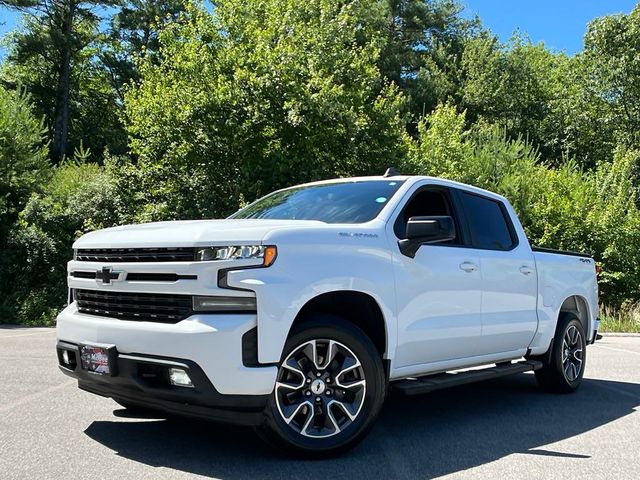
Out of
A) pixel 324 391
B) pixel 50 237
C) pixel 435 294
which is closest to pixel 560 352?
pixel 435 294

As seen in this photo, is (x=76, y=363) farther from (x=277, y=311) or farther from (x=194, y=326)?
(x=277, y=311)

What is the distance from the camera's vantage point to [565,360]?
711 cm

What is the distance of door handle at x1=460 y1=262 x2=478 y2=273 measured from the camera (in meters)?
5.54

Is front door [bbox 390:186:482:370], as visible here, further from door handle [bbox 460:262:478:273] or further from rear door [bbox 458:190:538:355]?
rear door [bbox 458:190:538:355]

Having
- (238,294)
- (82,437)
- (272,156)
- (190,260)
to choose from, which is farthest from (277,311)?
(272,156)

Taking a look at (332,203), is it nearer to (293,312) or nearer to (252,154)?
(293,312)

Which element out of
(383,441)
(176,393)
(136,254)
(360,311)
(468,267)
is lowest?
(383,441)

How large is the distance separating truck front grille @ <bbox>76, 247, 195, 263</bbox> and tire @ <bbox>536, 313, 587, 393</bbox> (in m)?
4.45

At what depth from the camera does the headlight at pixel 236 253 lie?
407 cm

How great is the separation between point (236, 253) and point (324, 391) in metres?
1.13

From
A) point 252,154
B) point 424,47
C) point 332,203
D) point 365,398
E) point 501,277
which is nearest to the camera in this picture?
point 365,398

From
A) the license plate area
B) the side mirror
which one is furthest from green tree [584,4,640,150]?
the license plate area

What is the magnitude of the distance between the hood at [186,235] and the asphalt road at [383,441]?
140 cm

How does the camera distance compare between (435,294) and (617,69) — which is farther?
(617,69)
